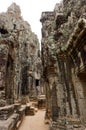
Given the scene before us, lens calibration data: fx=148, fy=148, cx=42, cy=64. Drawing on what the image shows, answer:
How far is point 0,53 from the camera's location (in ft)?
31.8

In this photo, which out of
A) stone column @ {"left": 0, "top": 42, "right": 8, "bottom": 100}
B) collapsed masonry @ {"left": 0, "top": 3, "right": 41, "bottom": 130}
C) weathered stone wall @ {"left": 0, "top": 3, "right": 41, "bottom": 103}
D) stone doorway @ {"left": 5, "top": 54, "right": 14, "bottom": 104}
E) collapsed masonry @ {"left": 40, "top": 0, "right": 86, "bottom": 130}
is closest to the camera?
collapsed masonry @ {"left": 40, "top": 0, "right": 86, "bottom": 130}

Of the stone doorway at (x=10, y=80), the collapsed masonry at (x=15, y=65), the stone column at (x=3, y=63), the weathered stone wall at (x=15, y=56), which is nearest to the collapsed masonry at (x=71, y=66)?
the collapsed masonry at (x=15, y=65)

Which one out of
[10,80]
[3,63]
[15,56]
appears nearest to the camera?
[3,63]

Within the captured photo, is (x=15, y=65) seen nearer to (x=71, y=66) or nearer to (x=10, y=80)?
(x=10, y=80)

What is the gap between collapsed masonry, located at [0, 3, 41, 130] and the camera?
934cm

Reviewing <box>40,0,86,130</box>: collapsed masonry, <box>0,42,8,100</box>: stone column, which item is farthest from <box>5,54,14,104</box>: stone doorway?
<box>40,0,86,130</box>: collapsed masonry

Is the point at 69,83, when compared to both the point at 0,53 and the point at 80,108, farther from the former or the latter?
→ the point at 0,53

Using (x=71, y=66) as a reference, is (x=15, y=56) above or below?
above

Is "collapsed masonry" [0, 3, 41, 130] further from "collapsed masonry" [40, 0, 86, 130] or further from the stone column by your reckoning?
"collapsed masonry" [40, 0, 86, 130]

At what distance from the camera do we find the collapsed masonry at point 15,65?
934 centimetres

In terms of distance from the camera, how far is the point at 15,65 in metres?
13.2

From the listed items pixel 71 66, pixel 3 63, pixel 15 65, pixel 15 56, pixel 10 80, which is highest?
pixel 15 56

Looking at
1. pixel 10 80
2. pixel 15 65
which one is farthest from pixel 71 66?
pixel 15 65

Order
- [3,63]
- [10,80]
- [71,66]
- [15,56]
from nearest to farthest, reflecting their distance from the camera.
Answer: [71,66], [3,63], [10,80], [15,56]
